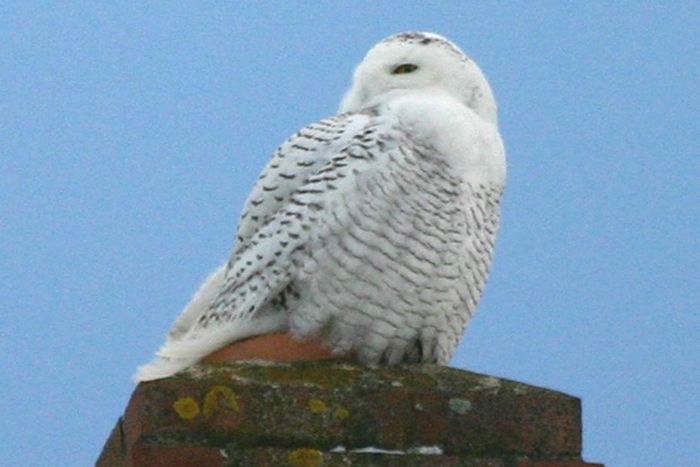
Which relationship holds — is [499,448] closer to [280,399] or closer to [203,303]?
[280,399]

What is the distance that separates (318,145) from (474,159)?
0.35 meters

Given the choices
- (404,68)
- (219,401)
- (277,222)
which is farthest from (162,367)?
(404,68)

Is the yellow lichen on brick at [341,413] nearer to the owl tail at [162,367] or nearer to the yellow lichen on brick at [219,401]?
the yellow lichen on brick at [219,401]

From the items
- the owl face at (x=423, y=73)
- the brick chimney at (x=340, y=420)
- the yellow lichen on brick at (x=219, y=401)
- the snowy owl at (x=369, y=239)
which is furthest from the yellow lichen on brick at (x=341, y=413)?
the owl face at (x=423, y=73)

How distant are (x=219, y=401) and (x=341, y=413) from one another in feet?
0.74

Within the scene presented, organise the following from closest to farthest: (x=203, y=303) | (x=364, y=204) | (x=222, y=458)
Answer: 1. (x=222, y=458)
2. (x=364, y=204)
3. (x=203, y=303)

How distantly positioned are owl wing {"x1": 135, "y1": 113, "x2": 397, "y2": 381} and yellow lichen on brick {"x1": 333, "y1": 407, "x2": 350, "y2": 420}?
0.49 meters

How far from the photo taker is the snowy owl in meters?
2.70

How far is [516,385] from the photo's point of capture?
243 cm

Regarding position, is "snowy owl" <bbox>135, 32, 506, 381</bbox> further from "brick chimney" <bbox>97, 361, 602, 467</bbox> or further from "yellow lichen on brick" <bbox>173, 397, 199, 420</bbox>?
"yellow lichen on brick" <bbox>173, 397, 199, 420</bbox>

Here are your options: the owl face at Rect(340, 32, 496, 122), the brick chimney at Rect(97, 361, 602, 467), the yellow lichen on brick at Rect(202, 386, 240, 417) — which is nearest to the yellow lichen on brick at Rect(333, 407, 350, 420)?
the brick chimney at Rect(97, 361, 602, 467)

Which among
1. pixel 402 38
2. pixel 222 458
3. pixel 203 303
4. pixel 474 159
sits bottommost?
pixel 222 458

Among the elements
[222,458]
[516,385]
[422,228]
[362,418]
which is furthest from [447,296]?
[222,458]

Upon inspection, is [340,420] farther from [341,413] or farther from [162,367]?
[162,367]
